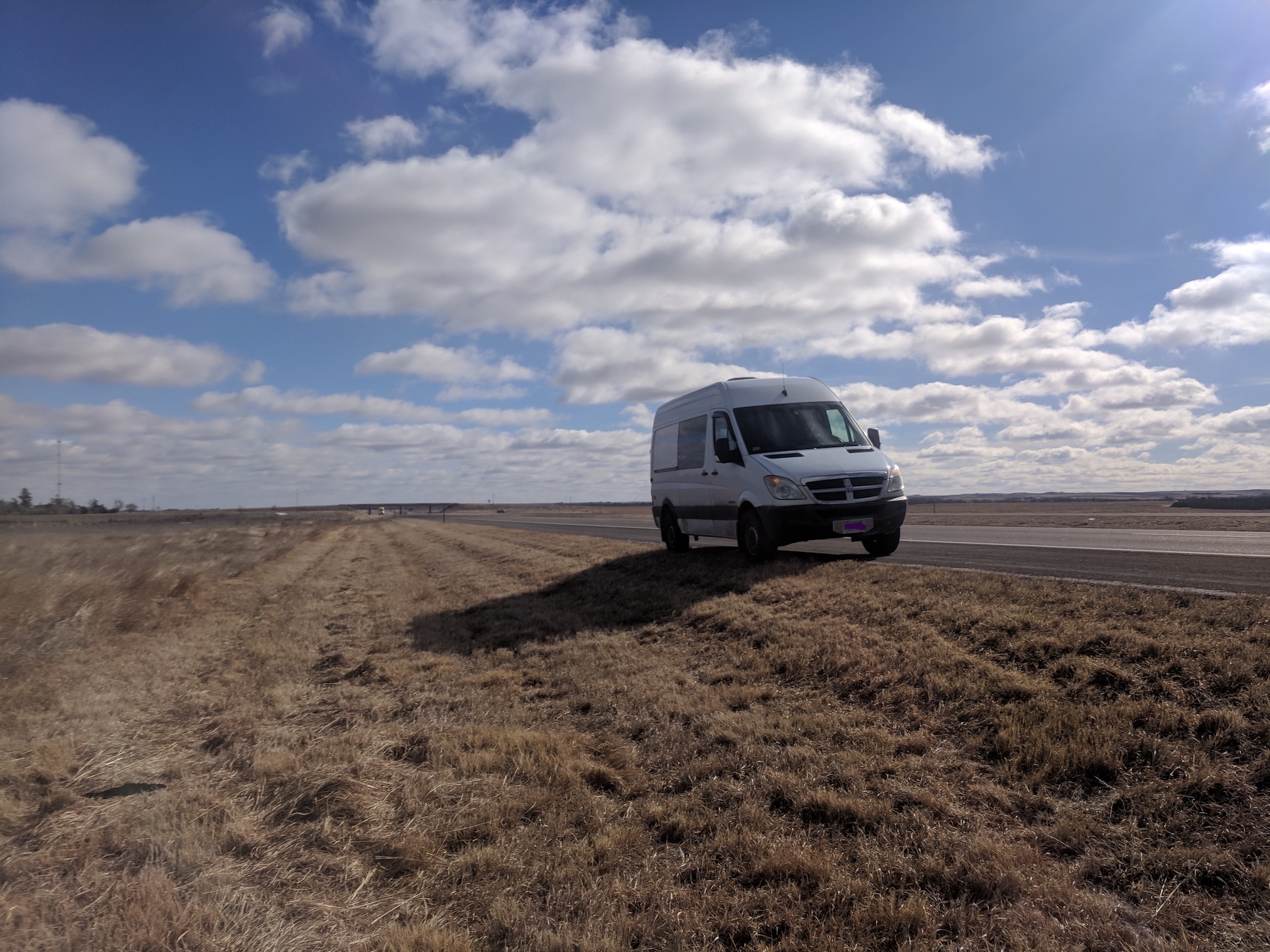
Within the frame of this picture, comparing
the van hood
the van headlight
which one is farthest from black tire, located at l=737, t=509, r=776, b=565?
the van hood

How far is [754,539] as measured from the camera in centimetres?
1164

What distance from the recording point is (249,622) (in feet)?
46.9

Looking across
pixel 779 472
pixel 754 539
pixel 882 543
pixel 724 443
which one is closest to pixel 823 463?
pixel 779 472

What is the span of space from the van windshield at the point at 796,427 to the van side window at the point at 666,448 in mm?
2800

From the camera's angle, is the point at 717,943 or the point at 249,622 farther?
the point at 249,622

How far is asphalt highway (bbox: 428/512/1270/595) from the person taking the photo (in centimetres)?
803

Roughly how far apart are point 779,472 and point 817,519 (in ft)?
2.86

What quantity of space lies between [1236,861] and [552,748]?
4083mm

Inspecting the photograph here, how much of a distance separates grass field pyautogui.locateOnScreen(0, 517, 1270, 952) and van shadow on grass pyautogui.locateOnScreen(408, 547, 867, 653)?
0.65 metres

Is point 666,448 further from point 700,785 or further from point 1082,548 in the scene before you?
point 700,785

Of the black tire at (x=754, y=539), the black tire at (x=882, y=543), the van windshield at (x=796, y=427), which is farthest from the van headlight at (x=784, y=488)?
the black tire at (x=882, y=543)

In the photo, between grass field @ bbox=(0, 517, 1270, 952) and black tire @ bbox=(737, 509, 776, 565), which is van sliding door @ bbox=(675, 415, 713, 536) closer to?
black tire @ bbox=(737, 509, 776, 565)

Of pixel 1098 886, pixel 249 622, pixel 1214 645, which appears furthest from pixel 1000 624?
pixel 249 622

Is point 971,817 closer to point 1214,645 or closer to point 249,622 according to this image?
point 1214,645
